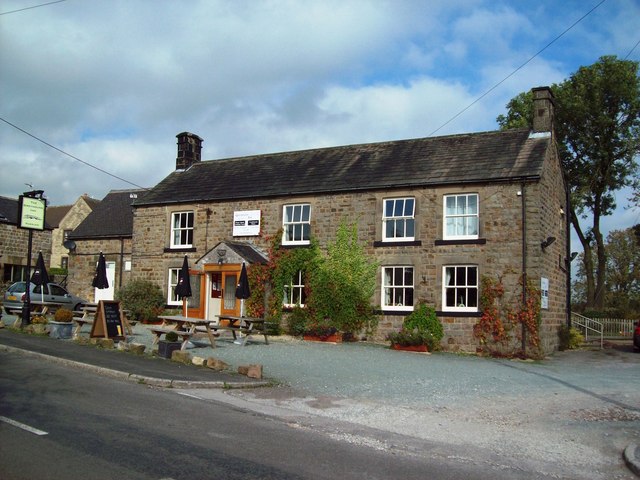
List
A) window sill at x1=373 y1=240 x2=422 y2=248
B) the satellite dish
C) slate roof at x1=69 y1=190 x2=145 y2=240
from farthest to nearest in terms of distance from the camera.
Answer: the satellite dish, slate roof at x1=69 y1=190 x2=145 y2=240, window sill at x1=373 y1=240 x2=422 y2=248

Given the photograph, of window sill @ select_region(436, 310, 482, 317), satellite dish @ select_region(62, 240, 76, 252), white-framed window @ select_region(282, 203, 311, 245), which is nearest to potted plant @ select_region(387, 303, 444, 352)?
window sill @ select_region(436, 310, 482, 317)

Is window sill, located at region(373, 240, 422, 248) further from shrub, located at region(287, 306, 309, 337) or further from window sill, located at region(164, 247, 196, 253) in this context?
window sill, located at region(164, 247, 196, 253)

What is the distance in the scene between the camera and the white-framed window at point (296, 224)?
23797mm

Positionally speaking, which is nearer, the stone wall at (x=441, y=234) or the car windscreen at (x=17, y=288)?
the stone wall at (x=441, y=234)

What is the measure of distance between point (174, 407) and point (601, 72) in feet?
132

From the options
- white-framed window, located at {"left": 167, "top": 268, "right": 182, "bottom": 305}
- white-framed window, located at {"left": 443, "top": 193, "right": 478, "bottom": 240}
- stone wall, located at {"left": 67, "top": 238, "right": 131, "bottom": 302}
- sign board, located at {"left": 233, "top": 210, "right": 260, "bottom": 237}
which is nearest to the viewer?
white-framed window, located at {"left": 443, "top": 193, "right": 478, "bottom": 240}

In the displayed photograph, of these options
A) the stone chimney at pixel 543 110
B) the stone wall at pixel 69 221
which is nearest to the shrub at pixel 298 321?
the stone chimney at pixel 543 110

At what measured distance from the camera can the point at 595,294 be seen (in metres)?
45.2

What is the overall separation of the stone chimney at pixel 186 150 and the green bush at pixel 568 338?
18644mm

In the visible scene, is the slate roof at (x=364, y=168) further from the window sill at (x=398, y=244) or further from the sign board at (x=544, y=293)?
the sign board at (x=544, y=293)

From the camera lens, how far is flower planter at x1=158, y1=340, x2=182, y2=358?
1491cm

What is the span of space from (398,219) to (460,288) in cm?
339

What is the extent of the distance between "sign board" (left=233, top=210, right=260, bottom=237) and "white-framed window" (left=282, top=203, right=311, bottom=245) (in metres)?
1.25

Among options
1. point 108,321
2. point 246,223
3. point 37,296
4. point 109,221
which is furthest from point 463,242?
point 109,221
